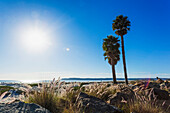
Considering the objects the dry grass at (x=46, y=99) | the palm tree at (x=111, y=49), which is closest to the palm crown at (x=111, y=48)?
the palm tree at (x=111, y=49)

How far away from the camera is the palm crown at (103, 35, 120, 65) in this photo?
83.5 feet

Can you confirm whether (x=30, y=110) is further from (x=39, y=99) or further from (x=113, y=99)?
(x=113, y=99)

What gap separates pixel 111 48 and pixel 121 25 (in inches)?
171

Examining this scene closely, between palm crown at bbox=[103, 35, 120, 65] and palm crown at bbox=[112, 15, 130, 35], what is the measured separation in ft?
7.69

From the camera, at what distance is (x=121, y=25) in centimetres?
2400

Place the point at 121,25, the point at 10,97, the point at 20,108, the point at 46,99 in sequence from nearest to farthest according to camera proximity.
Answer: the point at 20,108, the point at 10,97, the point at 46,99, the point at 121,25

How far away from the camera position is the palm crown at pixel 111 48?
25.4 m

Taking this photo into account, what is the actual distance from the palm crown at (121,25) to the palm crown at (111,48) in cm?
234

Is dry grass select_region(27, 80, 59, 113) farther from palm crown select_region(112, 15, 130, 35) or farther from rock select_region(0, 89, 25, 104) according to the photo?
palm crown select_region(112, 15, 130, 35)

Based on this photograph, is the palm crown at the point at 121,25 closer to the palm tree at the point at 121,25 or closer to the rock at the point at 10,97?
the palm tree at the point at 121,25

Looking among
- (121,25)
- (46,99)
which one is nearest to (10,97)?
(46,99)

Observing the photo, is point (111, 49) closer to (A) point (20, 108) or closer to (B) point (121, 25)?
(B) point (121, 25)

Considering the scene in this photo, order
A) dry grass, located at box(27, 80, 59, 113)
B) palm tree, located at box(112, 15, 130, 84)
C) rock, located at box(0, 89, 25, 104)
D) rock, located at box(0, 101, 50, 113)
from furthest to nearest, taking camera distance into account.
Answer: palm tree, located at box(112, 15, 130, 84) → dry grass, located at box(27, 80, 59, 113) → rock, located at box(0, 101, 50, 113) → rock, located at box(0, 89, 25, 104)

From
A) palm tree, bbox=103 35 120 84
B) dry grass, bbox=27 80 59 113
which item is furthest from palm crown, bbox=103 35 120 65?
dry grass, bbox=27 80 59 113
